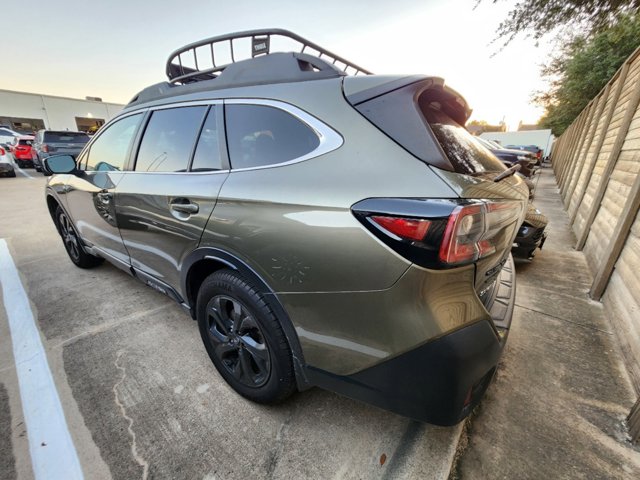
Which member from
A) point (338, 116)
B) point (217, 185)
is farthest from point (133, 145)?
point (338, 116)

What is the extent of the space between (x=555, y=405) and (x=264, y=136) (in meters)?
2.36

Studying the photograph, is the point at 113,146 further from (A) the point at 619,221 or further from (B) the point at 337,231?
(A) the point at 619,221

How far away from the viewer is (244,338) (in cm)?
173

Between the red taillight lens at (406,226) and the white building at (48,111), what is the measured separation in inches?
1589

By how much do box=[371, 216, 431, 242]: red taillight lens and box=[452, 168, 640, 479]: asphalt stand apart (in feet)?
4.16

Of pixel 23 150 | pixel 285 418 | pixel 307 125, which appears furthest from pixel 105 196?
pixel 23 150

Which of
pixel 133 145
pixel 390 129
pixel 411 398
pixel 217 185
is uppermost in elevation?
pixel 390 129

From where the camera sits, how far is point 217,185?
5.46ft

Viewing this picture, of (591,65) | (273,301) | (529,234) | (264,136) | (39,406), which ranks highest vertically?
(591,65)

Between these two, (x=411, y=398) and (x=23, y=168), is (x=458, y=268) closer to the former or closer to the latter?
(x=411, y=398)

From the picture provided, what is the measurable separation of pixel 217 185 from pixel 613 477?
8.09 feet

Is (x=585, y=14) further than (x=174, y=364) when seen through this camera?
Yes

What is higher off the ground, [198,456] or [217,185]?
[217,185]

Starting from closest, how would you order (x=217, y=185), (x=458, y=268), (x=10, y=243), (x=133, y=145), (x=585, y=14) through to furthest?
(x=458, y=268)
(x=217, y=185)
(x=133, y=145)
(x=585, y=14)
(x=10, y=243)
